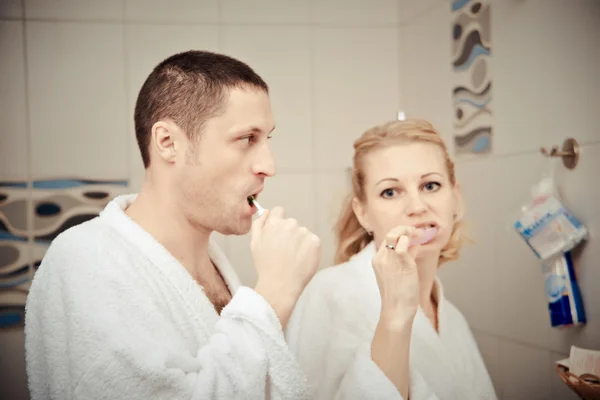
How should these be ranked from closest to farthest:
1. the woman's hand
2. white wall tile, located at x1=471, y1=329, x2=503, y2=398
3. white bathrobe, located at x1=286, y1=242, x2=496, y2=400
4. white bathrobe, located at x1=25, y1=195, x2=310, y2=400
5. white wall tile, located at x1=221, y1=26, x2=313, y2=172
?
white bathrobe, located at x1=25, y1=195, x2=310, y2=400, the woman's hand, white bathrobe, located at x1=286, y1=242, x2=496, y2=400, white wall tile, located at x1=471, y1=329, x2=503, y2=398, white wall tile, located at x1=221, y1=26, x2=313, y2=172

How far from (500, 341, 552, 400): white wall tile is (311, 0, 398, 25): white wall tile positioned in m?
0.98

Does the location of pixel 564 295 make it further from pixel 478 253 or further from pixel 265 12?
pixel 265 12

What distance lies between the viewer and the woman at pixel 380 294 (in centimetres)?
86

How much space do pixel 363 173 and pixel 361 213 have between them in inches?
3.1

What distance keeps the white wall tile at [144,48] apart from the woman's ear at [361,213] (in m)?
0.68

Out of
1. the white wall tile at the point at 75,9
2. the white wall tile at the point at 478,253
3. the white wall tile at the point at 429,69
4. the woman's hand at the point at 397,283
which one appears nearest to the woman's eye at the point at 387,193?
the woman's hand at the point at 397,283

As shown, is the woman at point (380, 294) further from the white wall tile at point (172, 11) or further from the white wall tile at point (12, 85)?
the white wall tile at point (12, 85)

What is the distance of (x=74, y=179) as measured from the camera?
1.38m

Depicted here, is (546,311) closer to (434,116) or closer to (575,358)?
(575,358)

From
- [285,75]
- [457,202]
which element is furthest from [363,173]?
[285,75]

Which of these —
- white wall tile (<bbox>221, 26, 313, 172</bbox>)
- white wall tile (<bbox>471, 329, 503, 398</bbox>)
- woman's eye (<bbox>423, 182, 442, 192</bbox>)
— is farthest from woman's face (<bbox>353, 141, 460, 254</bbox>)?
white wall tile (<bbox>221, 26, 313, 172</bbox>)

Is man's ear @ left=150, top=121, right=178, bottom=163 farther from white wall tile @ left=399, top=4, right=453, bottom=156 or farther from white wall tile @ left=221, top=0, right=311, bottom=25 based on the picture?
white wall tile @ left=399, top=4, right=453, bottom=156

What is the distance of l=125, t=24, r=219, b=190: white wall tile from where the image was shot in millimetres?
1356

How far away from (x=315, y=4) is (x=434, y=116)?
49 centimetres
